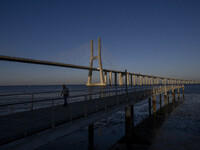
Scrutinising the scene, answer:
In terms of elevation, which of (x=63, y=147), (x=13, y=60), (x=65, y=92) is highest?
(x=13, y=60)

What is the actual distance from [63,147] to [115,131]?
443 centimetres

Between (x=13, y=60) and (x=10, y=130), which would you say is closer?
(x=10, y=130)

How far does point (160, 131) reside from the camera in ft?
41.1

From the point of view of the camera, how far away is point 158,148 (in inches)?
362

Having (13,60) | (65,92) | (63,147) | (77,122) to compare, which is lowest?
(63,147)

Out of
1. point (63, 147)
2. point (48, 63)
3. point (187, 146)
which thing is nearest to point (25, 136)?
point (63, 147)

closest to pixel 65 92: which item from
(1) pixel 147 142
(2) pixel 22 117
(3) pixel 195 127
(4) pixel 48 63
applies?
(2) pixel 22 117

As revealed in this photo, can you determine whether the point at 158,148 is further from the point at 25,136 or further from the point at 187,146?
the point at 25,136

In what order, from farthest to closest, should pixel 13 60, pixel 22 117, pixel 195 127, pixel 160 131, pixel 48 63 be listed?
1. pixel 48 63
2. pixel 13 60
3. pixel 195 127
4. pixel 160 131
5. pixel 22 117

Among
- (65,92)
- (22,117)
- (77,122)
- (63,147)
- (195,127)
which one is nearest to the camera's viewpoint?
→ (77,122)

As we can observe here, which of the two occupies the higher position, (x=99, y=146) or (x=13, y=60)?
(x=13, y=60)

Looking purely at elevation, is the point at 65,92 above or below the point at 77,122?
above

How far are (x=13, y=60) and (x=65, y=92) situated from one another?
57.9 feet

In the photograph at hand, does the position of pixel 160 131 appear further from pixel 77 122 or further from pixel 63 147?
pixel 77 122
